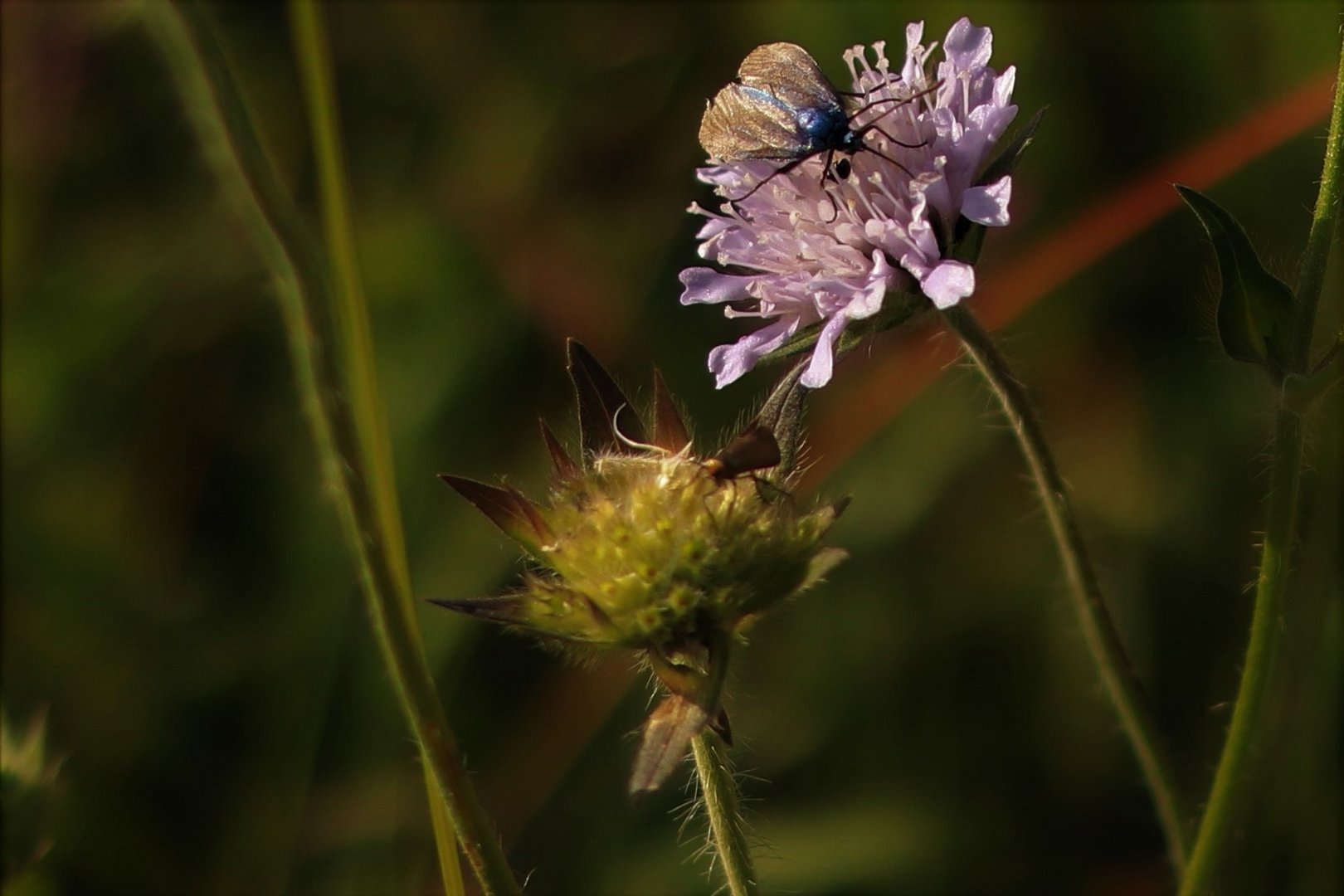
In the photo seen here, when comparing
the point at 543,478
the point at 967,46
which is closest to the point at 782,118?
the point at 967,46

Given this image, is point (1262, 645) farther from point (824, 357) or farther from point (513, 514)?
point (513, 514)

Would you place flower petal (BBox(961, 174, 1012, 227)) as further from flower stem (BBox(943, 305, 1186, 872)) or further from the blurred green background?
the blurred green background

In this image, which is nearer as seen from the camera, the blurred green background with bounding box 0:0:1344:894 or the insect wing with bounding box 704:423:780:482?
the insect wing with bounding box 704:423:780:482

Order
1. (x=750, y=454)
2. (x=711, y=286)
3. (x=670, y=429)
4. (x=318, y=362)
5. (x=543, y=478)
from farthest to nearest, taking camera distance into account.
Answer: (x=543, y=478) → (x=711, y=286) → (x=670, y=429) → (x=750, y=454) → (x=318, y=362)

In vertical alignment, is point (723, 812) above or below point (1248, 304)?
below

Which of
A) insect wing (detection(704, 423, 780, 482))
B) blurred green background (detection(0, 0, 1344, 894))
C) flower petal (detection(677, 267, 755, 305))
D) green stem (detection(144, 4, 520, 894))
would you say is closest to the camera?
green stem (detection(144, 4, 520, 894))

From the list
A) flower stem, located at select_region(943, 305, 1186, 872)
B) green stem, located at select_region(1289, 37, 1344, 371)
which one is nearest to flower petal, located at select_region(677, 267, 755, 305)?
flower stem, located at select_region(943, 305, 1186, 872)

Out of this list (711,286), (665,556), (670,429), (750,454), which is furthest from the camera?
(711,286)
